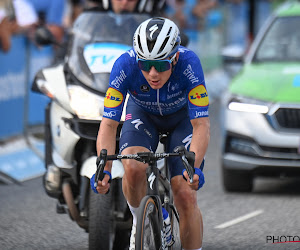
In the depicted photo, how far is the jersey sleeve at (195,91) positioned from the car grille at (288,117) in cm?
383

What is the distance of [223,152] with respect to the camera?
10445 mm

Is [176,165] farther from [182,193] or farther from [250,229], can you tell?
[250,229]

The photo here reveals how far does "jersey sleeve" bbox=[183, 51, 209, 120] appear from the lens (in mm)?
6180

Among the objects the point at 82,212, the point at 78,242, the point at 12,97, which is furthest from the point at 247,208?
the point at 12,97

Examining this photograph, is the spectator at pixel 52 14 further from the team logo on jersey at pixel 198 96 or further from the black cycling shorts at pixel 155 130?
the team logo on jersey at pixel 198 96

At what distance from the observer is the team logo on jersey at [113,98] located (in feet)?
20.4

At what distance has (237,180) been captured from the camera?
10.4 metres

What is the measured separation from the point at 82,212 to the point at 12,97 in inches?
227

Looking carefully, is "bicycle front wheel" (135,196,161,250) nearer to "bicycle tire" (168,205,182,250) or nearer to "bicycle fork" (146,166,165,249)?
"bicycle fork" (146,166,165,249)

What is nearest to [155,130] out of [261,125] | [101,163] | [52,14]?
[101,163]

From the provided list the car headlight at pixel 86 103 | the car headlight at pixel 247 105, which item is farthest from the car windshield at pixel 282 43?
the car headlight at pixel 86 103

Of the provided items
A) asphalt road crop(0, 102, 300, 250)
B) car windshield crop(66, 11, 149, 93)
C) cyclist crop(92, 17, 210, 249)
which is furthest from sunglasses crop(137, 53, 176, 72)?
asphalt road crop(0, 102, 300, 250)

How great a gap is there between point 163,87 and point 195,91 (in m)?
0.24

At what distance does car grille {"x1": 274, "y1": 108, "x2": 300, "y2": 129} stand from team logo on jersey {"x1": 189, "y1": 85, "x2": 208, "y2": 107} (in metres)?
3.88
